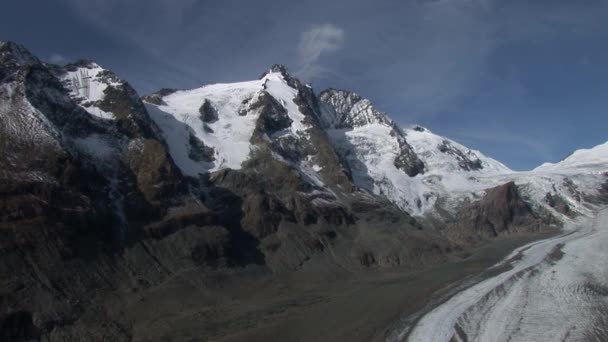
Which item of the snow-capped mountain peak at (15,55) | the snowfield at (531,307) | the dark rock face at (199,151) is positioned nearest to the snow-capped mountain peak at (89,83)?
the snow-capped mountain peak at (15,55)

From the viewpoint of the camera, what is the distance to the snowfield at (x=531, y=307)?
52312 mm

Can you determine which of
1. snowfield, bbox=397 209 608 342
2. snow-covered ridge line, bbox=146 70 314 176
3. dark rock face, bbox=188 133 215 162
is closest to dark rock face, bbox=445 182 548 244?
snow-covered ridge line, bbox=146 70 314 176

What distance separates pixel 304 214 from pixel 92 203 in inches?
1802

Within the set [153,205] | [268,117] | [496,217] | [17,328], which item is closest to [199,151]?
[268,117]

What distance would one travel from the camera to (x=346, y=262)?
104 meters

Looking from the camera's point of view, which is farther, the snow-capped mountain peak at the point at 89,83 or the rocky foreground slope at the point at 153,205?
the snow-capped mountain peak at the point at 89,83

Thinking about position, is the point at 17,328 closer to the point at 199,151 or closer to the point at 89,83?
the point at 199,151

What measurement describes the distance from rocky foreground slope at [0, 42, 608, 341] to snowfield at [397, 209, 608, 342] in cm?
2558

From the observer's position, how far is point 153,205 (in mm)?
92812

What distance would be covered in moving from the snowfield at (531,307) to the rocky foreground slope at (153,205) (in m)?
25.6

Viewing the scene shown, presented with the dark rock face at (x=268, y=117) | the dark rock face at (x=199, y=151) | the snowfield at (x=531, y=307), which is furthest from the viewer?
the dark rock face at (x=268, y=117)

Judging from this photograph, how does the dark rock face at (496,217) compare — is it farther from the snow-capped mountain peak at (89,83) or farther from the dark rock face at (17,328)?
the dark rock face at (17,328)

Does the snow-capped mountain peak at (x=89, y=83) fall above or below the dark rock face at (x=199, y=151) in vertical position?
above

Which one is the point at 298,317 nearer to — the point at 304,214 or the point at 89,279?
the point at 89,279
